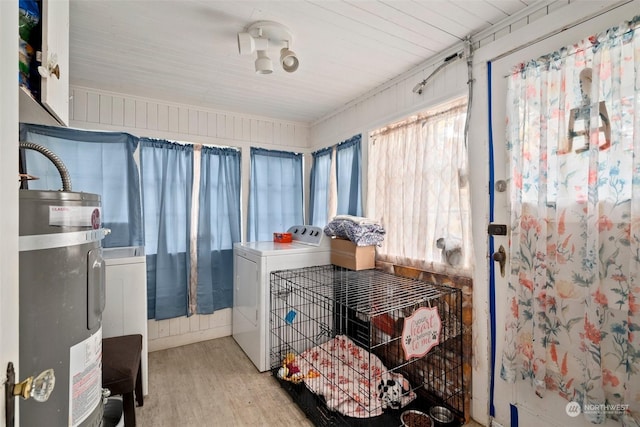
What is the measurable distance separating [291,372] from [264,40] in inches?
Answer: 89.0

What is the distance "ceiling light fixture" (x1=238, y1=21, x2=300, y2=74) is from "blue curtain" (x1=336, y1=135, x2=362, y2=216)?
120 centimetres

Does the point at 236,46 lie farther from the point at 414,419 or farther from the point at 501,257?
the point at 414,419

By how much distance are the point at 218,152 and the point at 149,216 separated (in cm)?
89

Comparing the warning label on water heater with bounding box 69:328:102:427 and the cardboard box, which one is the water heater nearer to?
the warning label on water heater with bounding box 69:328:102:427

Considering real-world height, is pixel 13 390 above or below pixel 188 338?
above

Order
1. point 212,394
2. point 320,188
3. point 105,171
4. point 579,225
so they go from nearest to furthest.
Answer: point 579,225
point 212,394
point 105,171
point 320,188

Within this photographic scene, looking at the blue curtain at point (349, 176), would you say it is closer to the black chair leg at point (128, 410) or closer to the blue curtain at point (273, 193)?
the blue curtain at point (273, 193)

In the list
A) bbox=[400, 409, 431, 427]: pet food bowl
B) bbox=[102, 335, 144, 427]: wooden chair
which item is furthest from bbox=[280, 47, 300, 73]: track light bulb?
bbox=[400, 409, 431, 427]: pet food bowl

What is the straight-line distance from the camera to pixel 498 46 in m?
1.72

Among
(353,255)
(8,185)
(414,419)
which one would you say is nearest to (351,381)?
(414,419)

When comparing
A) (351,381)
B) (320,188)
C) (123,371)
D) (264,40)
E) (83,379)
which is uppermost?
(264,40)

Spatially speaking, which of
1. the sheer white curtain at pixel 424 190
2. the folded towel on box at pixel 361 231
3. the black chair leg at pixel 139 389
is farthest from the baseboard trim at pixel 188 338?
the sheer white curtain at pixel 424 190

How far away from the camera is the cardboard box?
238cm

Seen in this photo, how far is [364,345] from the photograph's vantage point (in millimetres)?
1795
